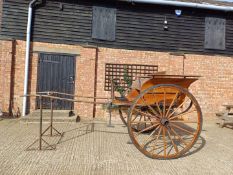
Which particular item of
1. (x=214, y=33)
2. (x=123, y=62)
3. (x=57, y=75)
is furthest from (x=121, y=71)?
(x=214, y=33)

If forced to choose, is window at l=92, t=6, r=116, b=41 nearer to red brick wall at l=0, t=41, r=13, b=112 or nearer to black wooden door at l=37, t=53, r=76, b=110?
black wooden door at l=37, t=53, r=76, b=110

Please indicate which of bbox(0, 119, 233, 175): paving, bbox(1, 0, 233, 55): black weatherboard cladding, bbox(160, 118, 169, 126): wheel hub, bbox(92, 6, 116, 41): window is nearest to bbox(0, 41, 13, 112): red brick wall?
bbox(1, 0, 233, 55): black weatherboard cladding

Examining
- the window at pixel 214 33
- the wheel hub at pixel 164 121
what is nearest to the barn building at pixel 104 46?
the window at pixel 214 33

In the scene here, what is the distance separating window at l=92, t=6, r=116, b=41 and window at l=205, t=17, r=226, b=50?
387cm

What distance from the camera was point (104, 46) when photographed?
9.81m

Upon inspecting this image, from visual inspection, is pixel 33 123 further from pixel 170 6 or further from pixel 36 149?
pixel 170 6

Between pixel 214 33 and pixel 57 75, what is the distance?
21.5 ft

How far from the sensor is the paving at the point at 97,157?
4.56m

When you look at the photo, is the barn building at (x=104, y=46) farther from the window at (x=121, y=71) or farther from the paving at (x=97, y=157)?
the paving at (x=97, y=157)

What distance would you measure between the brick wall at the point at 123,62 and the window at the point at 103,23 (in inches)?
21.1

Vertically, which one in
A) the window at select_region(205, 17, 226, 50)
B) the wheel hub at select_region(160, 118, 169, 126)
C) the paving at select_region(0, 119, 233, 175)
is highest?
the window at select_region(205, 17, 226, 50)

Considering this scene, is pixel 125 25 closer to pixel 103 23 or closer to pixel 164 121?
pixel 103 23

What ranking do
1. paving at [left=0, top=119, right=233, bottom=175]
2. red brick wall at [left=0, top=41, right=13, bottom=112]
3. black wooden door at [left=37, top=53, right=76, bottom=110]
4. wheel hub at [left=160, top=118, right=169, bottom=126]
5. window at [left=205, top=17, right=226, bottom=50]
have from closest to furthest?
paving at [left=0, top=119, right=233, bottom=175]
wheel hub at [left=160, top=118, right=169, bottom=126]
red brick wall at [left=0, top=41, right=13, bottom=112]
black wooden door at [left=37, top=53, right=76, bottom=110]
window at [left=205, top=17, right=226, bottom=50]

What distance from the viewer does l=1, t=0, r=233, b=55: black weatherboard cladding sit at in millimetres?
9305
